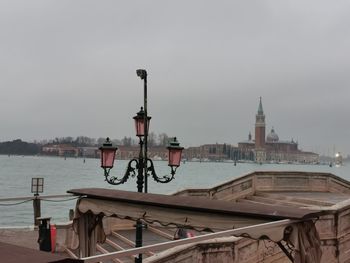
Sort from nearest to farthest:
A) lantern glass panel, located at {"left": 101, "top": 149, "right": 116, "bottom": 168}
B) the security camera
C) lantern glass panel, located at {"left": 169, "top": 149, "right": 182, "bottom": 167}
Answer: lantern glass panel, located at {"left": 101, "top": 149, "right": 116, "bottom": 168} < lantern glass panel, located at {"left": 169, "top": 149, "right": 182, "bottom": 167} < the security camera

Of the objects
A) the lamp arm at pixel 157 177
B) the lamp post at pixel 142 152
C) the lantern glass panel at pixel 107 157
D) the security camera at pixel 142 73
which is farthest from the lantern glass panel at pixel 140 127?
the security camera at pixel 142 73

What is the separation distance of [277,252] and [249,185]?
772 centimetres

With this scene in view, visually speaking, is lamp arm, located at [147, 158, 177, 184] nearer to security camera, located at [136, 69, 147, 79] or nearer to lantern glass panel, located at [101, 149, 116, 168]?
lantern glass panel, located at [101, 149, 116, 168]

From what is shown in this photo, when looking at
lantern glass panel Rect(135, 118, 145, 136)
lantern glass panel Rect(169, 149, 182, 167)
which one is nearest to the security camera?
lantern glass panel Rect(135, 118, 145, 136)

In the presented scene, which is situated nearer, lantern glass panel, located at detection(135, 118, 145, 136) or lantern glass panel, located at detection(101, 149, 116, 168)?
lantern glass panel, located at detection(101, 149, 116, 168)

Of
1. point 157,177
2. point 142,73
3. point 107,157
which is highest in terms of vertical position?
point 142,73

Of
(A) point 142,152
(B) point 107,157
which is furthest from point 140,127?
(B) point 107,157

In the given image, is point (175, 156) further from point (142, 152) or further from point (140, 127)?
point (140, 127)

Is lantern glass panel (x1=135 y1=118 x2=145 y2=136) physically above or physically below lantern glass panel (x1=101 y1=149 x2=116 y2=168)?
above

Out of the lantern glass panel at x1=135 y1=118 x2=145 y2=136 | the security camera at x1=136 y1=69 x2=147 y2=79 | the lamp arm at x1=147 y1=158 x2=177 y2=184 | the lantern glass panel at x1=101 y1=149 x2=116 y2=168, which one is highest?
the security camera at x1=136 y1=69 x2=147 y2=79

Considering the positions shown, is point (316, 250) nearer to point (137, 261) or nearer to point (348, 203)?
point (137, 261)

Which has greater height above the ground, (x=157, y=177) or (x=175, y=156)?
(x=175, y=156)

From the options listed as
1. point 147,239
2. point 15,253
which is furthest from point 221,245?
point 15,253

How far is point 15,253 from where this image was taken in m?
4.16
